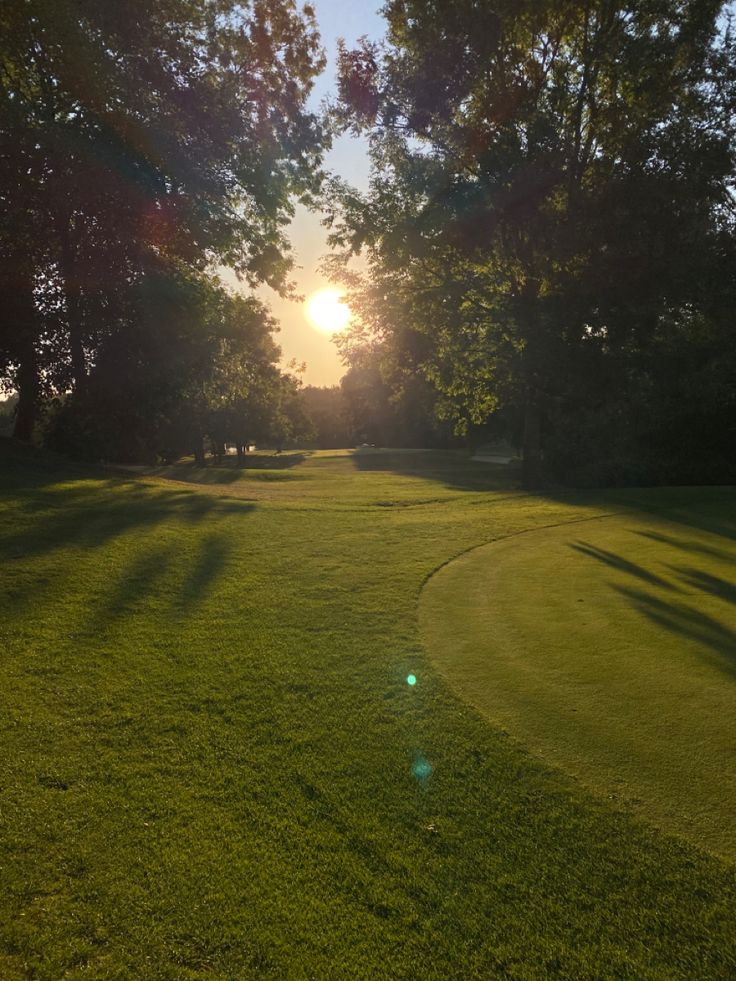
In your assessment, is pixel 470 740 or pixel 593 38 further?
pixel 593 38

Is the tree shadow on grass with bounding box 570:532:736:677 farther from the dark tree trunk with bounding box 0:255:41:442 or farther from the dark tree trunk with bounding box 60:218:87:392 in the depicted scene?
the dark tree trunk with bounding box 0:255:41:442

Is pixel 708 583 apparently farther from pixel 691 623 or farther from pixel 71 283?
pixel 71 283

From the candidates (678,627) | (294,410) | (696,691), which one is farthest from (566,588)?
(294,410)

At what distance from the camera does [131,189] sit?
18.6 meters

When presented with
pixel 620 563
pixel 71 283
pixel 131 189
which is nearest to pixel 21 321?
pixel 71 283

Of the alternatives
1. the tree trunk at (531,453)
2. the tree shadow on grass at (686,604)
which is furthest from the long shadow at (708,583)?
the tree trunk at (531,453)

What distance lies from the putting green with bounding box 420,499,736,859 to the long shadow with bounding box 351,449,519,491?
57.9ft

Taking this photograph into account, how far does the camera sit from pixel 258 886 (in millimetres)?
2883

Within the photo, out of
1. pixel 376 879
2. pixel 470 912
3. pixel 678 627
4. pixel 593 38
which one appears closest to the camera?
pixel 470 912

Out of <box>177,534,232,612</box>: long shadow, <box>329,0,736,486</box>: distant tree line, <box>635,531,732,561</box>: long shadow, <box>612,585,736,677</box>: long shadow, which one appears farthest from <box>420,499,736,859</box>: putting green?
<box>329,0,736,486</box>: distant tree line

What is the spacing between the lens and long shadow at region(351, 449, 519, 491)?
98.3 ft

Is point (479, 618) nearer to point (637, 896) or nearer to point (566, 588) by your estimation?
point (566, 588)

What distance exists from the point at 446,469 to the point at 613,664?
35.4 meters

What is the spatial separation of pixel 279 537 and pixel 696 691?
8.25 meters
